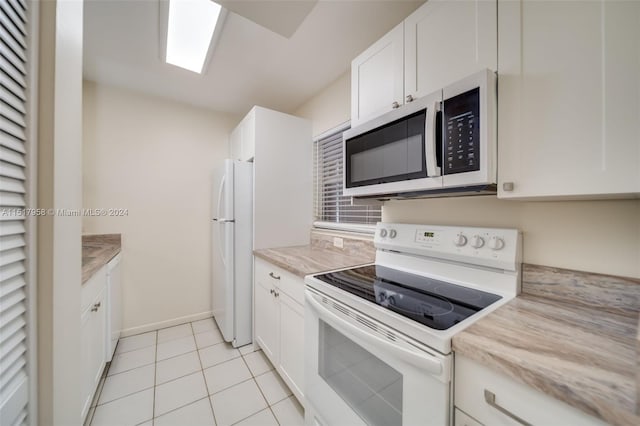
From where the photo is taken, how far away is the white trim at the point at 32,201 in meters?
0.71

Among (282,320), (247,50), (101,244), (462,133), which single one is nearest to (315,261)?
(282,320)

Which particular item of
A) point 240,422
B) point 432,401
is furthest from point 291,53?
point 240,422

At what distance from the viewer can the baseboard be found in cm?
236

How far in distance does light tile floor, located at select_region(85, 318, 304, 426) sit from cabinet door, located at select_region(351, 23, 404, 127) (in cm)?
188

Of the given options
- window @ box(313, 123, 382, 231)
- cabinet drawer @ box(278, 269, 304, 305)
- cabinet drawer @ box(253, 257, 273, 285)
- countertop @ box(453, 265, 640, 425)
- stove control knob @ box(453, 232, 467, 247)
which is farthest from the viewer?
window @ box(313, 123, 382, 231)

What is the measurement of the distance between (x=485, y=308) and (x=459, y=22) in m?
1.15

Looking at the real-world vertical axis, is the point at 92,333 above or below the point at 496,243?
below

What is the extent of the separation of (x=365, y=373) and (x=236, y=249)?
1546 millimetres

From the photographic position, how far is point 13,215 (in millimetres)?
654

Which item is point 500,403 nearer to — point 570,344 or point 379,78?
point 570,344

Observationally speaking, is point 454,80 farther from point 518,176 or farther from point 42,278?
point 42,278

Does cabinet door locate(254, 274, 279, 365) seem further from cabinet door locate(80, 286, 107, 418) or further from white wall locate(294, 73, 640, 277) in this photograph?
white wall locate(294, 73, 640, 277)

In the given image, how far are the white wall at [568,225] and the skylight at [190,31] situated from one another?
5.92ft

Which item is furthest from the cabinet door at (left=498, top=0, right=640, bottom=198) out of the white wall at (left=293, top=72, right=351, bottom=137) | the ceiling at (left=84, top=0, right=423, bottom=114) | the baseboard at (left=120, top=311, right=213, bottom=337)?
the baseboard at (left=120, top=311, right=213, bottom=337)
